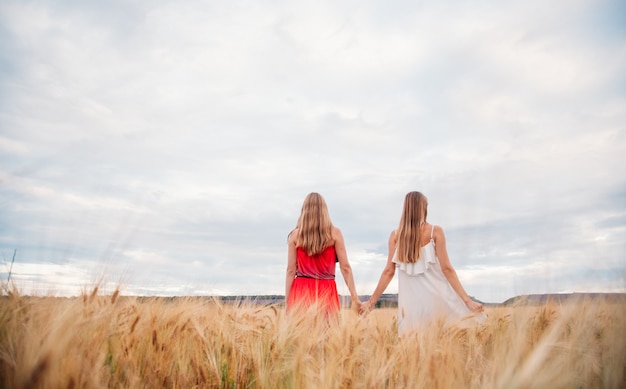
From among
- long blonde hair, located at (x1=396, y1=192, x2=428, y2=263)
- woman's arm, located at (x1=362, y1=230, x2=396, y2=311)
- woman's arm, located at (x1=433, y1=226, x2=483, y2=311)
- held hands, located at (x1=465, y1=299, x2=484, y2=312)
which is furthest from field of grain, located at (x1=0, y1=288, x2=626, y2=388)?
woman's arm, located at (x1=362, y1=230, x2=396, y2=311)

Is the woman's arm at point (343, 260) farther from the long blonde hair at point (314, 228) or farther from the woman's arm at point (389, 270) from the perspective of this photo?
the woman's arm at point (389, 270)

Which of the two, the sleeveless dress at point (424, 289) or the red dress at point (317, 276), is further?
the red dress at point (317, 276)

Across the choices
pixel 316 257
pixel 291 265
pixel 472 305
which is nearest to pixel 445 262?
pixel 472 305

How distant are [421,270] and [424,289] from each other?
236 millimetres

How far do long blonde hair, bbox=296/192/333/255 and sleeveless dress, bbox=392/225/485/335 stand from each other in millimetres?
843

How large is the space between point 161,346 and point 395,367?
1.31m

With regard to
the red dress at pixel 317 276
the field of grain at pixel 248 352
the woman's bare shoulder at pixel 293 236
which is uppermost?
the woman's bare shoulder at pixel 293 236

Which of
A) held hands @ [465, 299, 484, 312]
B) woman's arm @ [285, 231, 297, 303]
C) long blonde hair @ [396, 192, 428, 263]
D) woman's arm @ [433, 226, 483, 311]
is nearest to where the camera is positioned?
held hands @ [465, 299, 484, 312]

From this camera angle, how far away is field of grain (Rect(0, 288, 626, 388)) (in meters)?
1.76

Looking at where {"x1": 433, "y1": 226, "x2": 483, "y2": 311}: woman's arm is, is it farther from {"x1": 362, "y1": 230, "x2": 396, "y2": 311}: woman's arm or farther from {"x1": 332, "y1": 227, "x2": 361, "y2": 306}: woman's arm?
{"x1": 332, "y1": 227, "x2": 361, "y2": 306}: woman's arm

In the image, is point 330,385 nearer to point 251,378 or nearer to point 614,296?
point 251,378

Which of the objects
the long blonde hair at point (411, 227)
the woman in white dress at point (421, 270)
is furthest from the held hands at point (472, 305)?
the long blonde hair at point (411, 227)

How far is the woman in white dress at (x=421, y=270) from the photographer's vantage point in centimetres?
493

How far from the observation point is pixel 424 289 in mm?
5098
